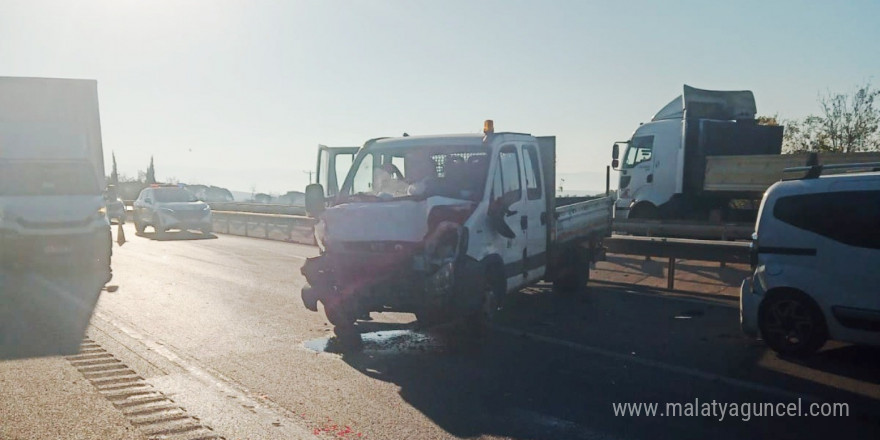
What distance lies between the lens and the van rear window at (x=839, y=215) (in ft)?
22.5

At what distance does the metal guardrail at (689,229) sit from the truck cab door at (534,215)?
7.16 meters

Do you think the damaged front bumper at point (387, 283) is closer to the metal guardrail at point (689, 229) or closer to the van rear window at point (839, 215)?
the van rear window at point (839, 215)

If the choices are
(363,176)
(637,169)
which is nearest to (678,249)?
(363,176)

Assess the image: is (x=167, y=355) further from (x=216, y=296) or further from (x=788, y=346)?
Result: (x=788, y=346)

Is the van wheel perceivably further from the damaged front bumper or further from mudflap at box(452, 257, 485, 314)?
the damaged front bumper

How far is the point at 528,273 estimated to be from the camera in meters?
9.49

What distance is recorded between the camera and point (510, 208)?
8695mm

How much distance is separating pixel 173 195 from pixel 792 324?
2308cm

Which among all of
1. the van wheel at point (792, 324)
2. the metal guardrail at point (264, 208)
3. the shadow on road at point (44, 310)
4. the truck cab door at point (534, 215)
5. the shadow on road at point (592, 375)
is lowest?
the metal guardrail at point (264, 208)

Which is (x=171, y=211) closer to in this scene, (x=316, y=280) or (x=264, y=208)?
(x=264, y=208)

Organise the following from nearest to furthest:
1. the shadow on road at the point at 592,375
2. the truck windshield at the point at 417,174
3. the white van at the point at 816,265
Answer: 1. the shadow on road at the point at 592,375
2. the white van at the point at 816,265
3. the truck windshield at the point at 417,174

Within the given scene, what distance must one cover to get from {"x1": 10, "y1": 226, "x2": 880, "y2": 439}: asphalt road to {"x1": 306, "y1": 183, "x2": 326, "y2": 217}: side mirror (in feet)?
4.73

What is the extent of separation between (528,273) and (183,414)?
5.00 m

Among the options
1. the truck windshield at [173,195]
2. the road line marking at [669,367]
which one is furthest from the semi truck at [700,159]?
the truck windshield at [173,195]
